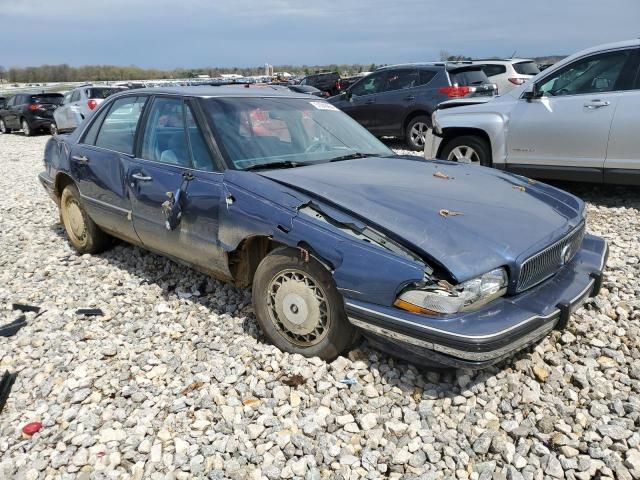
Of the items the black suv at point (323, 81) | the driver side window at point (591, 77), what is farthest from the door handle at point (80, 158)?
the black suv at point (323, 81)

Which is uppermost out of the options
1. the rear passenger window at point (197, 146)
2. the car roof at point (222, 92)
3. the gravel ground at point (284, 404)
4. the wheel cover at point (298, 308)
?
the car roof at point (222, 92)

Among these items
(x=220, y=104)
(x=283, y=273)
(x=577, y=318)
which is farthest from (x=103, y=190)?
(x=577, y=318)

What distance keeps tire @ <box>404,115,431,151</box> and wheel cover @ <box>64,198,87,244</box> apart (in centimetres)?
737

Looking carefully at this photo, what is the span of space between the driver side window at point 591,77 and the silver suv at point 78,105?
13.6 m

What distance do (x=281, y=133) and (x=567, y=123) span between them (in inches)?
156

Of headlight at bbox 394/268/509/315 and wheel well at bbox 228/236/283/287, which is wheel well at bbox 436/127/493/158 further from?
headlight at bbox 394/268/509/315

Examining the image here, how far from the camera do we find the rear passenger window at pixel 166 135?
380 centimetres

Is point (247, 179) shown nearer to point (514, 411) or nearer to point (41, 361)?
point (41, 361)

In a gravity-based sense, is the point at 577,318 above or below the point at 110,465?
above

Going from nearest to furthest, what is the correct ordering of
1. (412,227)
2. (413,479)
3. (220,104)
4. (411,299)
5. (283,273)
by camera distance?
1. (413,479)
2. (411,299)
3. (412,227)
4. (283,273)
5. (220,104)

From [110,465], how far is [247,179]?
1693mm

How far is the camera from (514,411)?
9.05 ft

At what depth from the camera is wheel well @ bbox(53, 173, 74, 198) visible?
521 cm

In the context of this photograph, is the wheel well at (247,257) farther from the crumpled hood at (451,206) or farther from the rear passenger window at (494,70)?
the rear passenger window at (494,70)
